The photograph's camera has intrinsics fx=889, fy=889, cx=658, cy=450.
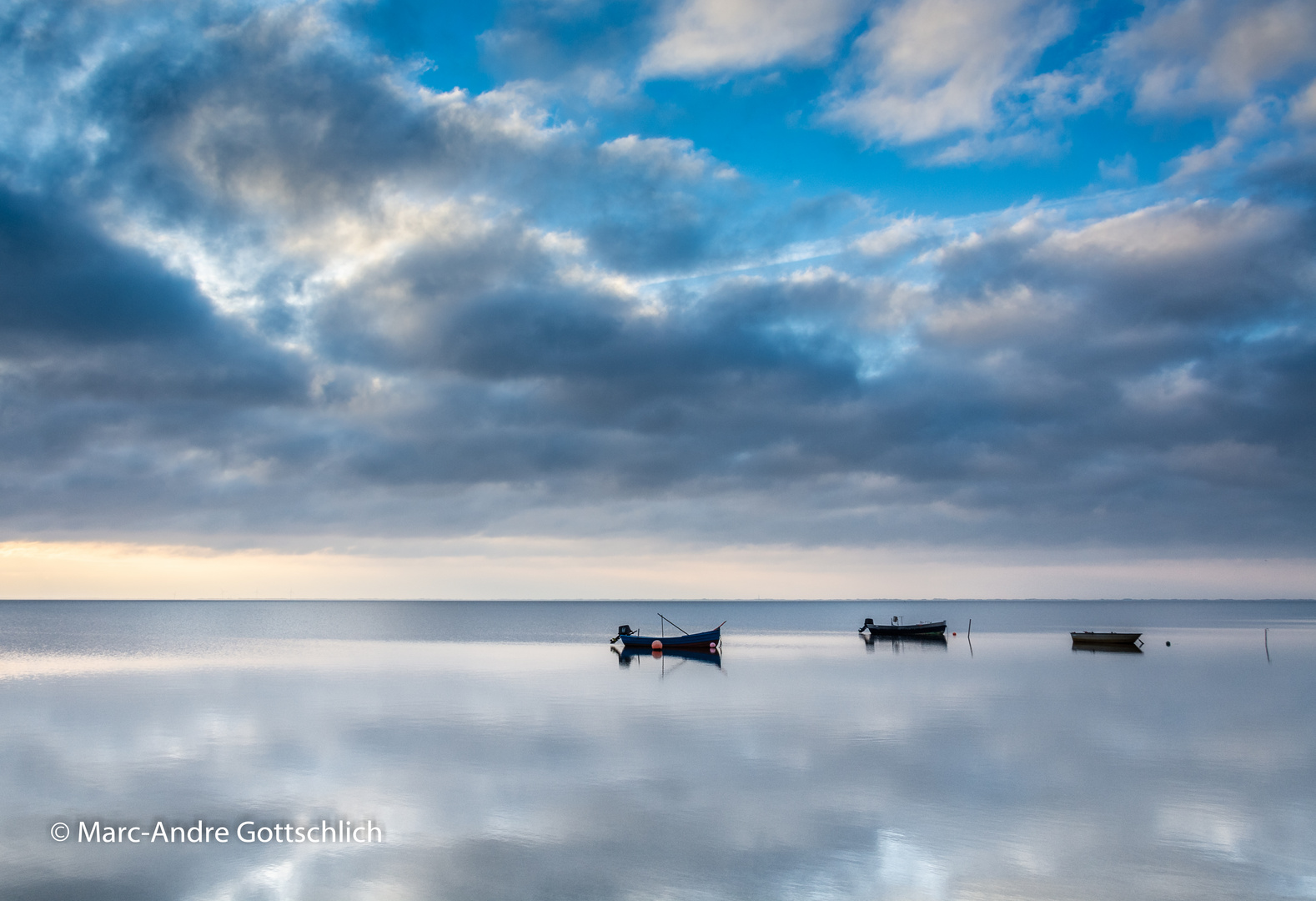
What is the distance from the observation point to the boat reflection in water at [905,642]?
84938 millimetres

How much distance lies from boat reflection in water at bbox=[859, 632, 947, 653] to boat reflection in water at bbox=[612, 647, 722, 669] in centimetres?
1728

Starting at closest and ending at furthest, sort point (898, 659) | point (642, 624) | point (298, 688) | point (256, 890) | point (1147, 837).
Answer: point (256, 890), point (1147, 837), point (298, 688), point (898, 659), point (642, 624)

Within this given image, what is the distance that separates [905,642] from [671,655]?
3174 cm

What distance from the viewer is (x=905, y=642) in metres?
93.6

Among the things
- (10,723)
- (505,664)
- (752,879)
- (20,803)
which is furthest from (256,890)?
(505,664)

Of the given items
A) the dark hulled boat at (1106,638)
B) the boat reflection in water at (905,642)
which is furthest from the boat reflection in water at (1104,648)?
the boat reflection in water at (905,642)

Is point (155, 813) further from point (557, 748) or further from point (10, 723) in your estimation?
point (10, 723)

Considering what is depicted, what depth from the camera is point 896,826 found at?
18.6m

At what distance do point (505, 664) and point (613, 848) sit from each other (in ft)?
146

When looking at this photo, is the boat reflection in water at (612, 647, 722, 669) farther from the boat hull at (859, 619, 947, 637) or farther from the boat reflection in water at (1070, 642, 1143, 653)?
the boat reflection in water at (1070, 642, 1143, 653)

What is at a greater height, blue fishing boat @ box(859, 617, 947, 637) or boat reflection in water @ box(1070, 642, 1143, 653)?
blue fishing boat @ box(859, 617, 947, 637)

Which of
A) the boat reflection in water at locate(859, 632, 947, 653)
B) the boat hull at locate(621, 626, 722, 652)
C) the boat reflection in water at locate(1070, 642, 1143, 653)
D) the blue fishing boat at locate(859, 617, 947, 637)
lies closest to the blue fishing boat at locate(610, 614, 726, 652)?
the boat hull at locate(621, 626, 722, 652)

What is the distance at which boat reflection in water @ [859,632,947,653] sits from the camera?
84938mm

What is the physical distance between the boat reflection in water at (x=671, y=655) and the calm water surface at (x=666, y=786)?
1713 cm
